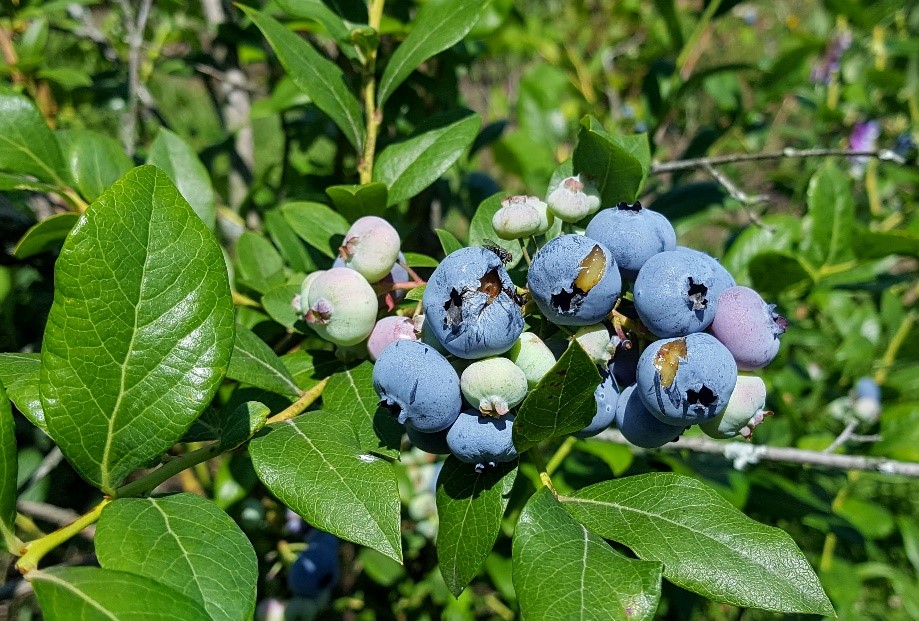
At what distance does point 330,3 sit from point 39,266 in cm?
87

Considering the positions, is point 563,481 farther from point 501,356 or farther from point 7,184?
point 7,184

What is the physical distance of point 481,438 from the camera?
2.71 ft

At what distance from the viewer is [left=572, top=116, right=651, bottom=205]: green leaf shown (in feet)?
3.22

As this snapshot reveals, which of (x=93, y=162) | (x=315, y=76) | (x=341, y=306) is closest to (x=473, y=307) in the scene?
(x=341, y=306)

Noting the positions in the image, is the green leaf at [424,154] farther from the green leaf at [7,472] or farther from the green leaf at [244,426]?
the green leaf at [7,472]

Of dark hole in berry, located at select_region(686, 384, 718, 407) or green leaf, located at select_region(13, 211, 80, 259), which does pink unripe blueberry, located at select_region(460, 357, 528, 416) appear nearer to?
dark hole in berry, located at select_region(686, 384, 718, 407)

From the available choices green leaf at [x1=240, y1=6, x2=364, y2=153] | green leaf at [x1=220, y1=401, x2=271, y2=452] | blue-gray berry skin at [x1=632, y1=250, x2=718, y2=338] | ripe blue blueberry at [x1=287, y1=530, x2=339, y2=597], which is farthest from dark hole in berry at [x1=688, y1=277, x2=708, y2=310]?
ripe blue blueberry at [x1=287, y1=530, x2=339, y2=597]

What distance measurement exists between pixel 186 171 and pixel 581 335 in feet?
3.09

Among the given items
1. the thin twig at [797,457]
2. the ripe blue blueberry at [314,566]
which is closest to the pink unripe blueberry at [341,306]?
the thin twig at [797,457]

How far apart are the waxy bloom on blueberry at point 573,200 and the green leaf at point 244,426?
0.49 metres

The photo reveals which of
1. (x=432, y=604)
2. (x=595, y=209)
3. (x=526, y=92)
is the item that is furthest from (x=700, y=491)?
(x=526, y=92)

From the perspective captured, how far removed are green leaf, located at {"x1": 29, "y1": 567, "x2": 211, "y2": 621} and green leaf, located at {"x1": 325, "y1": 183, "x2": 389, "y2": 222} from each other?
0.67 meters

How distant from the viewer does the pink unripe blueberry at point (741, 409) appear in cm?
88

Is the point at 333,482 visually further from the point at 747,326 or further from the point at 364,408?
the point at 747,326
